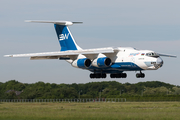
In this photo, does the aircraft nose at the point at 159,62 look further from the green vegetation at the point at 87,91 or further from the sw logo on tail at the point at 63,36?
the green vegetation at the point at 87,91

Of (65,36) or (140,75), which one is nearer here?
(140,75)

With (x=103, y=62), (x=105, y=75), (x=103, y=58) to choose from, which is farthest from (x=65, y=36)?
(x=103, y=62)

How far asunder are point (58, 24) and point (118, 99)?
102ft

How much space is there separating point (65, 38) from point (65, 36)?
250 mm

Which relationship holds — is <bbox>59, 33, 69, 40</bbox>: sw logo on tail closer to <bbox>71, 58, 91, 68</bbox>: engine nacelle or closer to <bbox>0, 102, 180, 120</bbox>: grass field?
<bbox>71, 58, 91, 68</bbox>: engine nacelle

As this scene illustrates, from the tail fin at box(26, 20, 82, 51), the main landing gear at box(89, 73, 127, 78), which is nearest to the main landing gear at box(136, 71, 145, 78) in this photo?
the main landing gear at box(89, 73, 127, 78)

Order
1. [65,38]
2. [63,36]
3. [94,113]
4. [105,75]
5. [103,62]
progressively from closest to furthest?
[94,113]
[103,62]
[105,75]
[65,38]
[63,36]

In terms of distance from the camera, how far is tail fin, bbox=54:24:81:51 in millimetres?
43406

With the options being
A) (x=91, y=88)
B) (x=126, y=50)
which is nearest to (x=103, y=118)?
(x=126, y=50)

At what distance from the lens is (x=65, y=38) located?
144 feet

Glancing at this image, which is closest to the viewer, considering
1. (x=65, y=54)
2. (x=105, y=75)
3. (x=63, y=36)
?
(x=65, y=54)

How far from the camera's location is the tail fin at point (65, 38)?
43.4 metres

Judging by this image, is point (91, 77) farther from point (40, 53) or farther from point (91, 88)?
point (91, 88)

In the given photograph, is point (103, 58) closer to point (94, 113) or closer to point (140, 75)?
point (140, 75)
